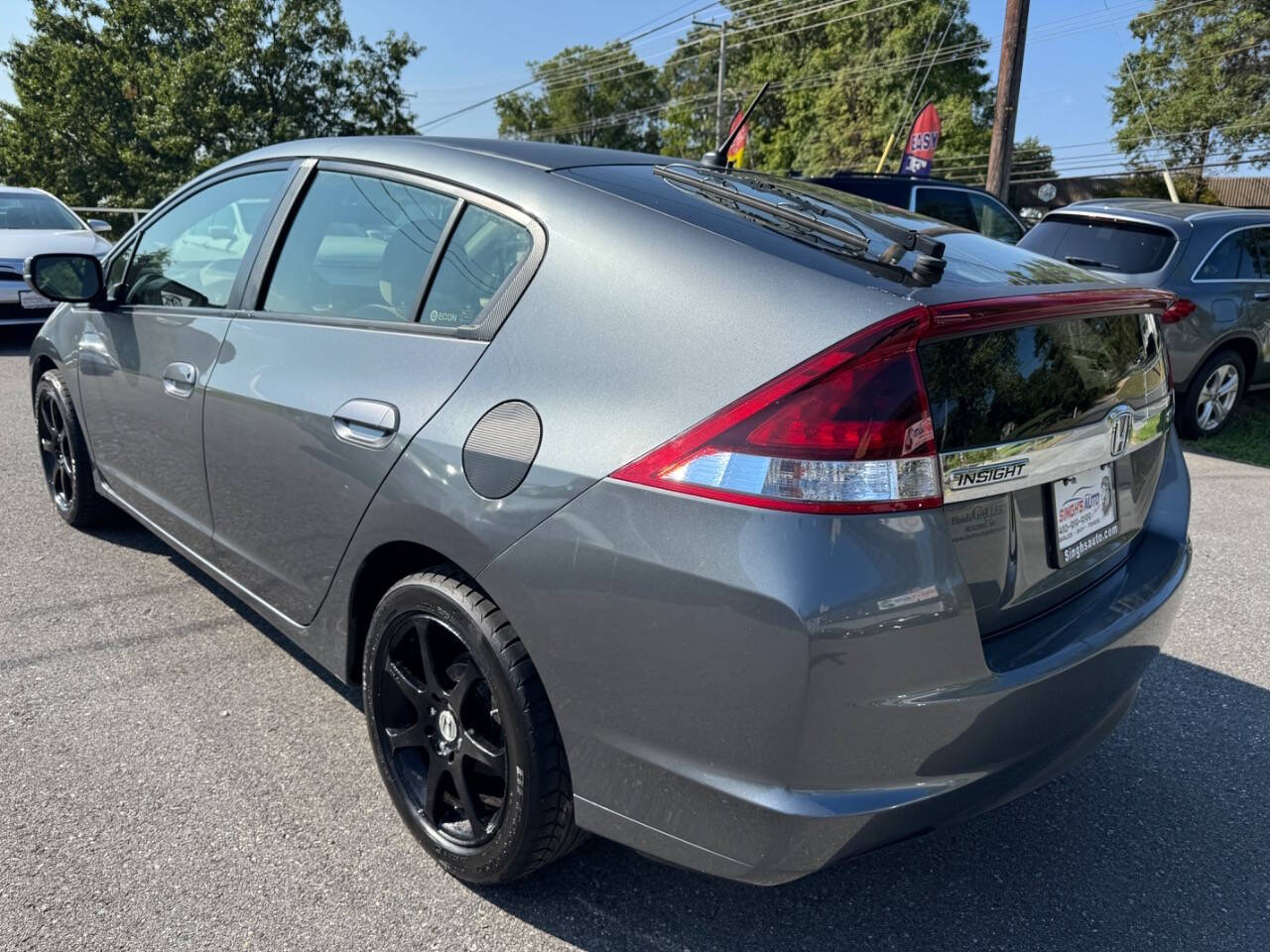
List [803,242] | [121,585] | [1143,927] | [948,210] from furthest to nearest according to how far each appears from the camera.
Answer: [948,210] < [121,585] < [1143,927] < [803,242]

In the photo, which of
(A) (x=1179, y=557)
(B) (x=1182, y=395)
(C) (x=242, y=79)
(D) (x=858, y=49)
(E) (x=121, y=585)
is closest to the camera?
(A) (x=1179, y=557)

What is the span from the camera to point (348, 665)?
102 inches

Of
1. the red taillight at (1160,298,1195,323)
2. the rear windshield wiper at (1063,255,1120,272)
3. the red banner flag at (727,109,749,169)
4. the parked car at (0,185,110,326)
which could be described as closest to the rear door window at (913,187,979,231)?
the red banner flag at (727,109,749,169)

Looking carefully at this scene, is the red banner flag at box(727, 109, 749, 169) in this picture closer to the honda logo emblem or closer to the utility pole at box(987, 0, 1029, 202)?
the honda logo emblem

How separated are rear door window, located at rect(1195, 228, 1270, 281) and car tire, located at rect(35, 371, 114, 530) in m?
7.09

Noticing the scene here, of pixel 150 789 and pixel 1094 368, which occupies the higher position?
pixel 1094 368

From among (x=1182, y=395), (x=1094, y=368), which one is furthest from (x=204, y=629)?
(x=1182, y=395)

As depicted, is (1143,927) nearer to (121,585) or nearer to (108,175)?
(121,585)

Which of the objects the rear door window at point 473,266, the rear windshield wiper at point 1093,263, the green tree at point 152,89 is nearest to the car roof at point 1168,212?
the rear windshield wiper at point 1093,263

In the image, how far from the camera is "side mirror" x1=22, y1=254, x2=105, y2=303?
359 centimetres

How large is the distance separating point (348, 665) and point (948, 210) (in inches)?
387

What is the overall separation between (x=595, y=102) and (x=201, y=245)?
261 ft

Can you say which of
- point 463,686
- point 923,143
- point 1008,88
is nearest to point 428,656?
point 463,686

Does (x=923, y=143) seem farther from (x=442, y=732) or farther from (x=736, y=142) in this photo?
(x=442, y=732)
